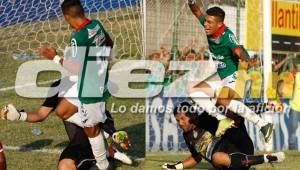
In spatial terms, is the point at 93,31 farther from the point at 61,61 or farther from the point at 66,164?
the point at 66,164

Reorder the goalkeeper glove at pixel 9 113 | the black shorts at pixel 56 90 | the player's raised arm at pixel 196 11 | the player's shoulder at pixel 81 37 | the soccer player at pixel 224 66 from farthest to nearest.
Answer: the player's raised arm at pixel 196 11 < the soccer player at pixel 224 66 < the black shorts at pixel 56 90 < the goalkeeper glove at pixel 9 113 < the player's shoulder at pixel 81 37

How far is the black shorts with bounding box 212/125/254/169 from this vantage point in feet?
28.3

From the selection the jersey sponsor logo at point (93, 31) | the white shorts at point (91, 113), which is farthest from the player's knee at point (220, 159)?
the jersey sponsor logo at point (93, 31)

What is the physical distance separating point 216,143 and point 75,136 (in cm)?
194

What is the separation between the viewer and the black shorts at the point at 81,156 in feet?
27.4

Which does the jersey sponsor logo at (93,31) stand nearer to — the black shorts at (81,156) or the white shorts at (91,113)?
the white shorts at (91,113)

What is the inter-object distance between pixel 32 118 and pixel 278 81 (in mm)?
8674

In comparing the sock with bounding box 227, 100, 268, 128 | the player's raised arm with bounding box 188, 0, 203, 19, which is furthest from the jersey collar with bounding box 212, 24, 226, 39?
the sock with bounding box 227, 100, 268, 128

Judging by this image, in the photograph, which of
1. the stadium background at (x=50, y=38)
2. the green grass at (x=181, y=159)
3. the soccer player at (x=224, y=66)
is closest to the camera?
the soccer player at (x=224, y=66)

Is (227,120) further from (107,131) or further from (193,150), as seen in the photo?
(107,131)

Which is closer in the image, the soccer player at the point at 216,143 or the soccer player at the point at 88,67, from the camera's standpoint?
the soccer player at the point at 88,67

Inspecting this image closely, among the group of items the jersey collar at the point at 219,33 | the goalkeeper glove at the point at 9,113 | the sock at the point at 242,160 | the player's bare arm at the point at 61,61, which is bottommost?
the sock at the point at 242,160

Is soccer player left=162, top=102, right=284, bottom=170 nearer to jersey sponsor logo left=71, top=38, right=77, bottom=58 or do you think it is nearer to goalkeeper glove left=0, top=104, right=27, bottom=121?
jersey sponsor logo left=71, top=38, right=77, bottom=58

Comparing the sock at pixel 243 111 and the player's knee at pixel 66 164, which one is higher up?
the sock at pixel 243 111
